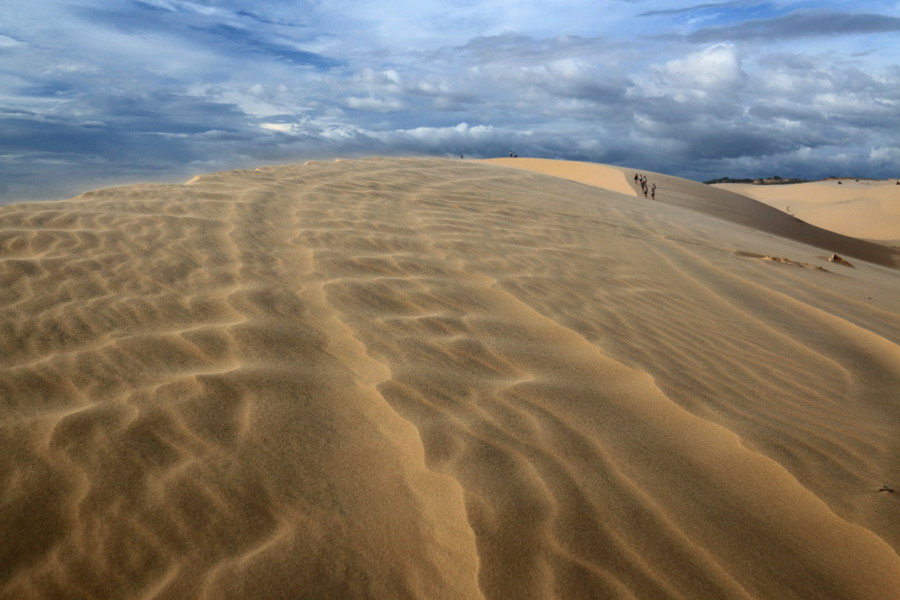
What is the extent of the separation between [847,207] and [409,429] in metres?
32.8

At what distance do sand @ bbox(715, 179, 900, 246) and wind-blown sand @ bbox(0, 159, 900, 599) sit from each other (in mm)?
20306

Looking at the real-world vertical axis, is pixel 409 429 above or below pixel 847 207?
above

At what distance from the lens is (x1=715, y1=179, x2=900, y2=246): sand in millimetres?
23531

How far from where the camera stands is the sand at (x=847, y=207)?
77.2ft

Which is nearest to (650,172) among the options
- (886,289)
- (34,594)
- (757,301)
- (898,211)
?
(898,211)

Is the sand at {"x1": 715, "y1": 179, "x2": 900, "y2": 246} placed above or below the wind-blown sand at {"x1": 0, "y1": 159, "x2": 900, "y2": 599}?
below

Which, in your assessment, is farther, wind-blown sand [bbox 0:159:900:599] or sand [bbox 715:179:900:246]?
sand [bbox 715:179:900:246]

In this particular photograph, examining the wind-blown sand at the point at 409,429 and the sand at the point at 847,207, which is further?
the sand at the point at 847,207

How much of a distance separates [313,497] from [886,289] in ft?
23.0

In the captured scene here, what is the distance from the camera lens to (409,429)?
7.33 ft

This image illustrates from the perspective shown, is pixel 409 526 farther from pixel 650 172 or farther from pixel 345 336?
pixel 650 172

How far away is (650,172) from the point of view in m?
24.2

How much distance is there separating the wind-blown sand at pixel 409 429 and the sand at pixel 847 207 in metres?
20.3

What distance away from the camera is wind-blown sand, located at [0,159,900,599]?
167 centimetres
